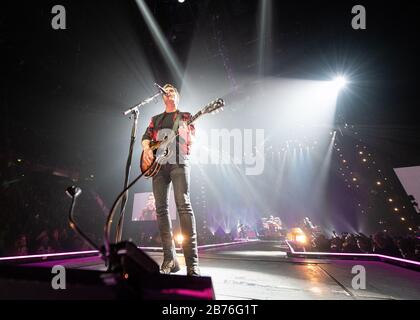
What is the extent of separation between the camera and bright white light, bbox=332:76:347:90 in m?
7.83

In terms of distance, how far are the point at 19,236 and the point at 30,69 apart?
16.3 ft

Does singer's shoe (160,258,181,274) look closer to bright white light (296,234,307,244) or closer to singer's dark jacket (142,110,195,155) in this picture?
singer's dark jacket (142,110,195,155)

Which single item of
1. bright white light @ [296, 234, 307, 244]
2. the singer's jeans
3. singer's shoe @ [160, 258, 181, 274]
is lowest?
bright white light @ [296, 234, 307, 244]

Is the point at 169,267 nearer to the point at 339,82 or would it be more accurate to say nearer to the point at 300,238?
the point at 300,238

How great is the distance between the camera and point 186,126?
233 cm

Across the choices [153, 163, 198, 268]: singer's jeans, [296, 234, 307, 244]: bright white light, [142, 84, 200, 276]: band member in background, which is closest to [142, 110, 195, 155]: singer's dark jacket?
[142, 84, 200, 276]: band member in background

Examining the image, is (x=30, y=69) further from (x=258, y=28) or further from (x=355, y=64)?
(x=355, y=64)

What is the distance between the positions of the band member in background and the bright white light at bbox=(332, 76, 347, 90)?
768 centimetres

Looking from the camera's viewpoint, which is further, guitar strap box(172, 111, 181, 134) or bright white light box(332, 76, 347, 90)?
bright white light box(332, 76, 347, 90)

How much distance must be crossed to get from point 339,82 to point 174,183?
8428mm

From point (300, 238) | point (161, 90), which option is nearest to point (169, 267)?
point (161, 90)
